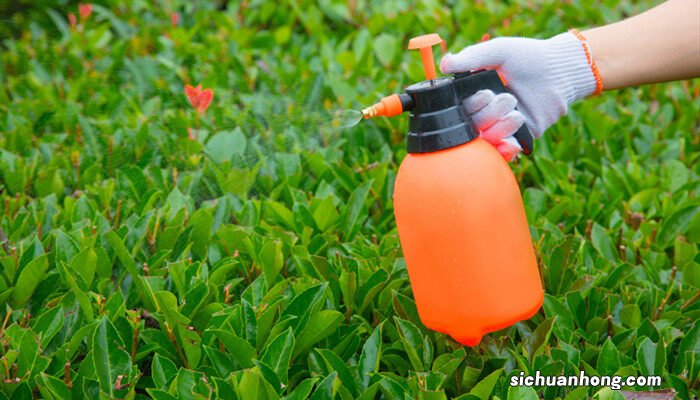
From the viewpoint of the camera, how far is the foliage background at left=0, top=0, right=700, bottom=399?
1.79m

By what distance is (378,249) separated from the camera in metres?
2.26

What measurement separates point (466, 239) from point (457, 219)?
0.16 feet

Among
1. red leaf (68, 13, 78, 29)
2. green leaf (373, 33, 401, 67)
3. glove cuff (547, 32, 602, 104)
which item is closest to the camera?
glove cuff (547, 32, 602, 104)

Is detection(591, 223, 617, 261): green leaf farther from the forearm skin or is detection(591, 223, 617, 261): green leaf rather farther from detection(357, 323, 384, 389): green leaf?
detection(357, 323, 384, 389): green leaf

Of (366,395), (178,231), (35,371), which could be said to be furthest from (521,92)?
(35,371)

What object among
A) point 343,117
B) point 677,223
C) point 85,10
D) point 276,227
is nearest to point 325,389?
point 276,227

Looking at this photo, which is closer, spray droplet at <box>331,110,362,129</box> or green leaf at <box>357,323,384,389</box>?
green leaf at <box>357,323,384,389</box>

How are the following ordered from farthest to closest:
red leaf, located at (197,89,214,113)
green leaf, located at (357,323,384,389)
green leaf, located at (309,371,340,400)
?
red leaf, located at (197,89,214,113) < green leaf, located at (357,323,384,389) < green leaf, located at (309,371,340,400)

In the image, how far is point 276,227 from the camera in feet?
7.64

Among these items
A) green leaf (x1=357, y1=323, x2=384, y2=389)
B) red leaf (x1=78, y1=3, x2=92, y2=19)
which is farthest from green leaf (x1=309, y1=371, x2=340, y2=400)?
red leaf (x1=78, y1=3, x2=92, y2=19)

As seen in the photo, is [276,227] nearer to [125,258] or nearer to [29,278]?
[125,258]

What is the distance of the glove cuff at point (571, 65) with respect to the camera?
6.50 feet

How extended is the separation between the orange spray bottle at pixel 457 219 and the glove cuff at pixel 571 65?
35 centimetres

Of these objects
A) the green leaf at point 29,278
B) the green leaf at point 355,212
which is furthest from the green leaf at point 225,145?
the green leaf at point 29,278
